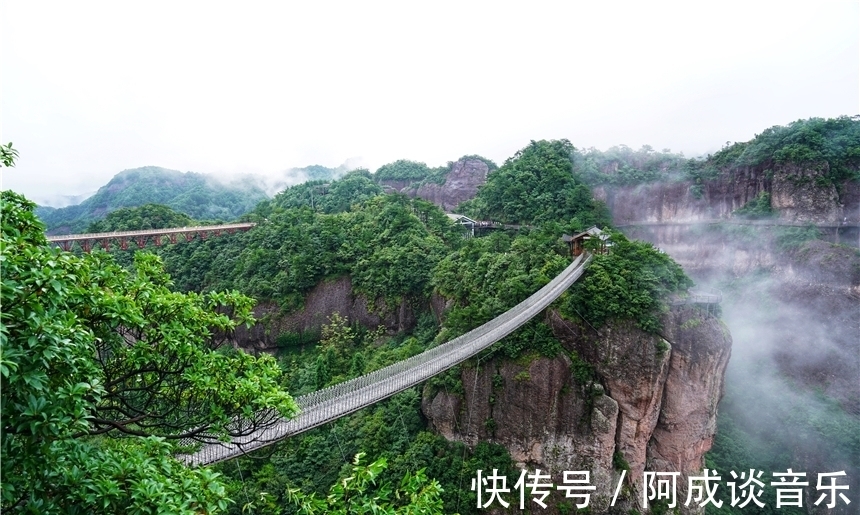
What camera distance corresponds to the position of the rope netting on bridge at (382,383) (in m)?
6.66

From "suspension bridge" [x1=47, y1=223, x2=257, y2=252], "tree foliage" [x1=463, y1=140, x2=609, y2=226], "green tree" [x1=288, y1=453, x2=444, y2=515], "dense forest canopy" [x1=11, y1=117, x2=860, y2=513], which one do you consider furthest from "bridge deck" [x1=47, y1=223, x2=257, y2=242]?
"green tree" [x1=288, y1=453, x2=444, y2=515]

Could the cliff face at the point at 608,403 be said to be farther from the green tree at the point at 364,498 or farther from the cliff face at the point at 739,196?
the cliff face at the point at 739,196

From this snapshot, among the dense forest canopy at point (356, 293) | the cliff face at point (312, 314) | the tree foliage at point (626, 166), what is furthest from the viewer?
the tree foliage at point (626, 166)

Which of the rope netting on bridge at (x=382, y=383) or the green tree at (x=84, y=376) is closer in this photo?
the green tree at (x=84, y=376)

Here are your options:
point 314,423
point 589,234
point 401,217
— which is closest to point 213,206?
point 401,217

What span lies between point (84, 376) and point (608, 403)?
12992 mm

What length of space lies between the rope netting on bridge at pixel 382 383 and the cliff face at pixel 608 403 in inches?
62.4

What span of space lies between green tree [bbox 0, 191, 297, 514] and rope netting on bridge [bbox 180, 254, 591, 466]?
1.04 meters

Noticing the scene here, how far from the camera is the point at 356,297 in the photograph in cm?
2095

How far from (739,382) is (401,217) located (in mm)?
17762

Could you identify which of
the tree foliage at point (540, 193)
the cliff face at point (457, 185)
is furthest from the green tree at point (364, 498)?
the cliff face at point (457, 185)

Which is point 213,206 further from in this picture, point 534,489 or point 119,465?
point 119,465

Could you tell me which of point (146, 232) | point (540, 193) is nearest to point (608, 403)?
point (540, 193)

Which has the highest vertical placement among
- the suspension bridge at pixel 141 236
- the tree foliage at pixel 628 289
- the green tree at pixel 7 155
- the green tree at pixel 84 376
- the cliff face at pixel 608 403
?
the green tree at pixel 7 155
